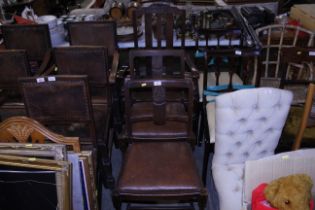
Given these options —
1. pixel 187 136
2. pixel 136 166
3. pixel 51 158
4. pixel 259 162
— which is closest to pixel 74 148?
pixel 51 158

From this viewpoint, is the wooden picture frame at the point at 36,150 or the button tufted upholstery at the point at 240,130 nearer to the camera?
the wooden picture frame at the point at 36,150

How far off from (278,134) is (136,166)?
73 cm

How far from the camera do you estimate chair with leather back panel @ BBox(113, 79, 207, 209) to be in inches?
59.5

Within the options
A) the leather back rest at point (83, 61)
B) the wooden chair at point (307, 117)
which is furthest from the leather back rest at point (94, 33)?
the wooden chair at point (307, 117)

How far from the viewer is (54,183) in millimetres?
1328

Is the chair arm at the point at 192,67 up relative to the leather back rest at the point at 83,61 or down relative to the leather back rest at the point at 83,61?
down

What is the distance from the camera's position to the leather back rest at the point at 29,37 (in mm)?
2361

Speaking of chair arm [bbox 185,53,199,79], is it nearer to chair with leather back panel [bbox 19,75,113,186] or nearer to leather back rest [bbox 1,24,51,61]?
chair with leather back panel [bbox 19,75,113,186]

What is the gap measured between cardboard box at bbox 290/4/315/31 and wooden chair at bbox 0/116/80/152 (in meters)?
2.44

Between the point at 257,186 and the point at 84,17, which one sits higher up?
the point at 84,17

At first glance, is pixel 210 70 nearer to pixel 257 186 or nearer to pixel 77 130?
pixel 77 130

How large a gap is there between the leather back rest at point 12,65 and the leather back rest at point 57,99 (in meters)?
0.48

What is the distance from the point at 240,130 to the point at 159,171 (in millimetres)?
436

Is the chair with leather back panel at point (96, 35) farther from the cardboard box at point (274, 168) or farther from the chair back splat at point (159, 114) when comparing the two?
the cardboard box at point (274, 168)
